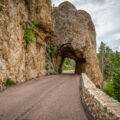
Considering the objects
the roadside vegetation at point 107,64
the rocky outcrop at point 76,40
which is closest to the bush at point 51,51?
the rocky outcrop at point 76,40

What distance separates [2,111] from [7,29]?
772 centimetres

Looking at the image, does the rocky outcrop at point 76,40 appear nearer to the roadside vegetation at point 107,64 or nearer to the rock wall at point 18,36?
the roadside vegetation at point 107,64

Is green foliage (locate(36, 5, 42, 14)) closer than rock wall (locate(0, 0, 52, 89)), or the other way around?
rock wall (locate(0, 0, 52, 89))

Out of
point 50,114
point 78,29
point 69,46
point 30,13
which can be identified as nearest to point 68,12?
point 78,29

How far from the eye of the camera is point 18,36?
12.3m

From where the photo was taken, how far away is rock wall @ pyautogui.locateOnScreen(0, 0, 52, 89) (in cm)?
960

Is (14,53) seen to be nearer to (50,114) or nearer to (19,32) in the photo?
(19,32)

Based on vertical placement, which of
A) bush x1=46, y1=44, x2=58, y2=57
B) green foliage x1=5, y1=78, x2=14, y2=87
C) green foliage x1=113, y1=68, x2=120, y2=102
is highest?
bush x1=46, y1=44, x2=58, y2=57

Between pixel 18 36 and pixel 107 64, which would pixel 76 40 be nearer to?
pixel 18 36

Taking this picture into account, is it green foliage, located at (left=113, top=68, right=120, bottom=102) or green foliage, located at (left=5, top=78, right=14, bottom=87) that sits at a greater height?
green foliage, located at (left=5, top=78, right=14, bottom=87)

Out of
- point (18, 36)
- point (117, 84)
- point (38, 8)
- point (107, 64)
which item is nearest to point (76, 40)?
point (38, 8)

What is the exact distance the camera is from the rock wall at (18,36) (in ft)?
31.5

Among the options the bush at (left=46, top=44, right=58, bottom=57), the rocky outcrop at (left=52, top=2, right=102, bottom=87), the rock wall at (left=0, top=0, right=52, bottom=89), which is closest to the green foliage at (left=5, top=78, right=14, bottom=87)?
the rock wall at (left=0, top=0, right=52, bottom=89)

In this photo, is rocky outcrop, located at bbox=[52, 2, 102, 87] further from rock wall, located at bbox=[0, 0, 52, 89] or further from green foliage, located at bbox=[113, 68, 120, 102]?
rock wall, located at bbox=[0, 0, 52, 89]
